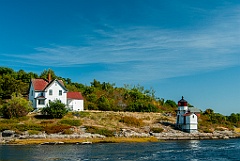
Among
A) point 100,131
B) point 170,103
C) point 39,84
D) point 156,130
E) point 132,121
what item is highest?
point 39,84

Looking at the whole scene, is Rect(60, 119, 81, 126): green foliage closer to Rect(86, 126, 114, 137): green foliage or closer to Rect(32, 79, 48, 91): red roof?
Rect(86, 126, 114, 137): green foliage

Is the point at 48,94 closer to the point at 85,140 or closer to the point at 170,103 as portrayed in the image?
the point at 85,140

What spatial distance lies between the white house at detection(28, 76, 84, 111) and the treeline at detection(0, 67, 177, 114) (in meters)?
9.49

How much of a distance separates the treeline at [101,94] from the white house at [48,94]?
9.49 m

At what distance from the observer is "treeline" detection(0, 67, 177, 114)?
88.8m

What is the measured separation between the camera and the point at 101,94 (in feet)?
346

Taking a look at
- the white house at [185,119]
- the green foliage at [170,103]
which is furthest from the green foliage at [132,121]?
the green foliage at [170,103]

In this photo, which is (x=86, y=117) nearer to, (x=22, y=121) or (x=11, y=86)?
(x=22, y=121)

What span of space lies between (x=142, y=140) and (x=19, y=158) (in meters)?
27.6

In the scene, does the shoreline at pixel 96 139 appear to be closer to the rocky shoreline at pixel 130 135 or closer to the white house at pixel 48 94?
the rocky shoreline at pixel 130 135

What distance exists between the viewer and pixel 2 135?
56219mm

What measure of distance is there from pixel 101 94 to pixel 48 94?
111ft

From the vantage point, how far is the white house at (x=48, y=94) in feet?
239

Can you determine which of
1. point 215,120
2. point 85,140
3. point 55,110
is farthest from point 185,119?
point 55,110
